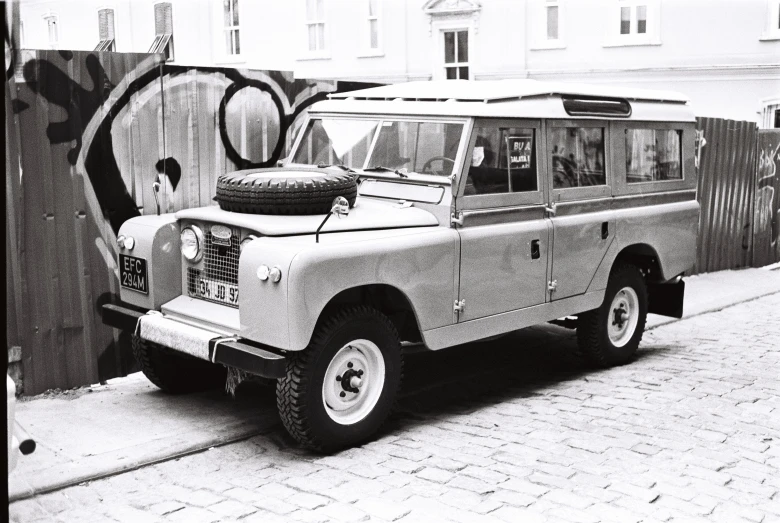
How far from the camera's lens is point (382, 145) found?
6457 mm

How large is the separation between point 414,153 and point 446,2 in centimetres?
1889

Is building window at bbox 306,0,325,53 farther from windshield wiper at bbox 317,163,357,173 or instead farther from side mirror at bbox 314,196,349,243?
side mirror at bbox 314,196,349,243

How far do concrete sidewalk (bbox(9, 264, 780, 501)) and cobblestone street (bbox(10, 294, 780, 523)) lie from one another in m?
0.11

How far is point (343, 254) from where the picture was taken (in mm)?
5133

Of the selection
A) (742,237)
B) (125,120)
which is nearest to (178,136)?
(125,120)

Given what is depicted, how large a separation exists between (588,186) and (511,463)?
2.63 metres

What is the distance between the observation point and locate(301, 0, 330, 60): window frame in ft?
84.3

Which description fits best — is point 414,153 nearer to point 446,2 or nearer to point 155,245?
point 155,245

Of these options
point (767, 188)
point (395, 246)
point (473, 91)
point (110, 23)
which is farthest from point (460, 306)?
point (110, 23)

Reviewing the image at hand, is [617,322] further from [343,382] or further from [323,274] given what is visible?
[323,274]

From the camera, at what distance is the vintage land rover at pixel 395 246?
5.16m

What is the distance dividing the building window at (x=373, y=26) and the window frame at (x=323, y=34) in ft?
4.37

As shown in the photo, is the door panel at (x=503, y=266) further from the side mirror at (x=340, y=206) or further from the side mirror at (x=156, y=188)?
the side mirror at (x=156, y=188)

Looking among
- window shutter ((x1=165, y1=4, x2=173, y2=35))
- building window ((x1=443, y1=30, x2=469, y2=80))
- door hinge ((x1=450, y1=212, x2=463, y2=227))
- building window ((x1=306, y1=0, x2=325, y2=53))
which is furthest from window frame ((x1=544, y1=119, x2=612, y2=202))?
window shutter ((x1=165, y1=4, x2=173, y2=35))
